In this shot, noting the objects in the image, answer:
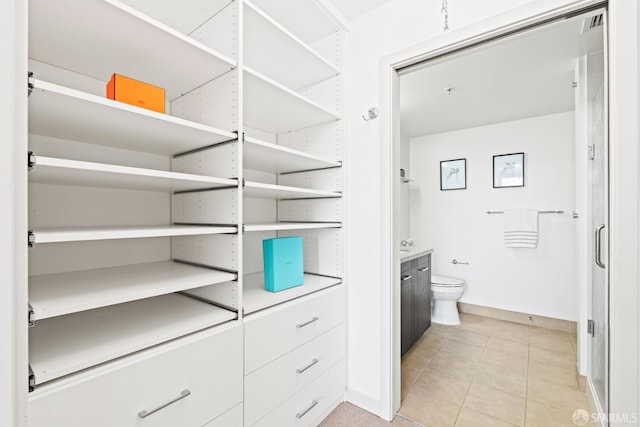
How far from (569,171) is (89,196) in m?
4.18

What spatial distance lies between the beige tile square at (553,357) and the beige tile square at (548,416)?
0.64 m

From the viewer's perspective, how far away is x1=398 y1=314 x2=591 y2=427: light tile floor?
68.4 inches

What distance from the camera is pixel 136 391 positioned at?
0.89 m

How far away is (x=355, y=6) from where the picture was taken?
1.75 m

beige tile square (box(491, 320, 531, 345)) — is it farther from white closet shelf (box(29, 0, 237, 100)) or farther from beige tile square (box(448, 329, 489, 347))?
white closet shelf (box(29, 0, 237, 100))

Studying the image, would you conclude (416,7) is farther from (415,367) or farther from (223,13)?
(415,367)

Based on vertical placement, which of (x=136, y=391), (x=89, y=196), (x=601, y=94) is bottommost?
(x=136, y=391)

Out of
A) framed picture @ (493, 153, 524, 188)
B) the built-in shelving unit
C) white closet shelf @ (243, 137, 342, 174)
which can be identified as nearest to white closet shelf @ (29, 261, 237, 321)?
the built-in shelving unit

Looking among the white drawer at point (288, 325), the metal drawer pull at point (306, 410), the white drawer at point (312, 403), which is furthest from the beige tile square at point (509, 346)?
the metal drawer pull at point (306, 410)

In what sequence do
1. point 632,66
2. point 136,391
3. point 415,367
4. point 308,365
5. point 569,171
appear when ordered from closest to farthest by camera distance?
point 136,391
point 632,66
point 308,365
point 415,367
point 569,171

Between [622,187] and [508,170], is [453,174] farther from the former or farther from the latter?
[622,187]

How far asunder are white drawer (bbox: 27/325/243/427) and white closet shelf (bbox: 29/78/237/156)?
78 cm

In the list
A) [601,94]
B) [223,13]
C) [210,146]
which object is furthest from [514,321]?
[223,13]

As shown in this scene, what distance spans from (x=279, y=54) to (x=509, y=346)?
124 inches
